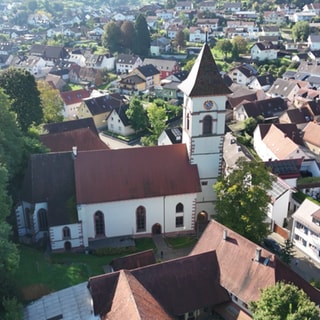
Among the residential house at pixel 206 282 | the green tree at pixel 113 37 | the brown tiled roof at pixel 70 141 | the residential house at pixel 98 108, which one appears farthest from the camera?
the green tree at pixel 113 37

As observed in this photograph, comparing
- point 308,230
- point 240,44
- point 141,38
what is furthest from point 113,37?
point 308,230

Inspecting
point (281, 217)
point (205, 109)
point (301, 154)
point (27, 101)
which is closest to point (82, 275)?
point (205, 109)

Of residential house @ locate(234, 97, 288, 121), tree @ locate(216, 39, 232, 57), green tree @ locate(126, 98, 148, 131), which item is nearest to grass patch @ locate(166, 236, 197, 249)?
green tree @ locate(126, 98, 148, 131)

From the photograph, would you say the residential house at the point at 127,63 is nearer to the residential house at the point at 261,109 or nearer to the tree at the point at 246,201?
the residential house at the point at 261,109

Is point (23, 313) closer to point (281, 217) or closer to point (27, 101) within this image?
point (281, 217)

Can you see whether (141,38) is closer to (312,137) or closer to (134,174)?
(312,137)

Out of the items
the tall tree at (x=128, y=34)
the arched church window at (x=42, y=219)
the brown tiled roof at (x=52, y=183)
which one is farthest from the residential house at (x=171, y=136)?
the tall tree at (x=128, y=34)
